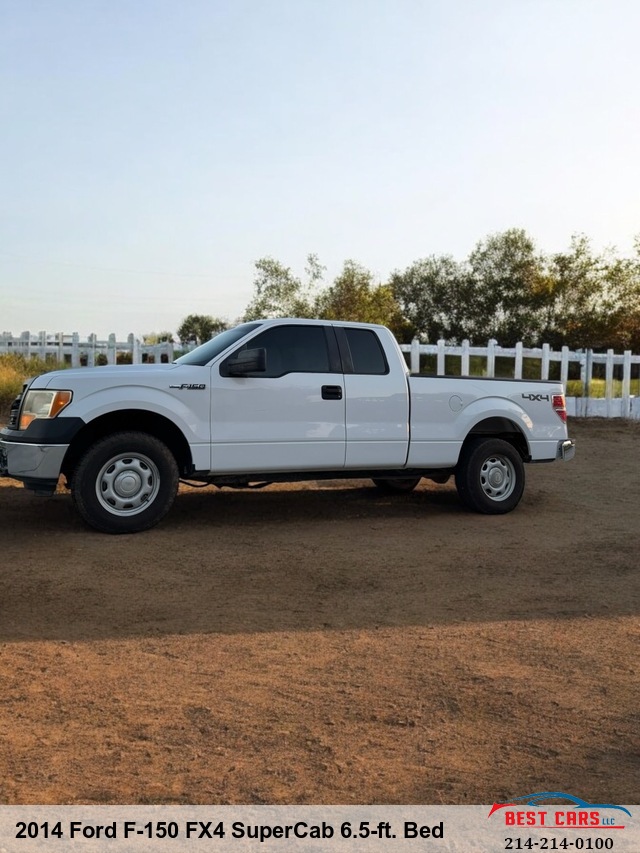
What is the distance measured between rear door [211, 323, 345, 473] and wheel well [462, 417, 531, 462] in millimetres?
1707

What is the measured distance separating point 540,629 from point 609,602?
3.36ft

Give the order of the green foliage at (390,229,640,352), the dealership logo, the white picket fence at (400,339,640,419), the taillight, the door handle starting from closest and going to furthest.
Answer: the dealership logo → the door handle → the taillight → the white picket fence at (400,339,640,419) → the green foliage at (390,229,640,352)

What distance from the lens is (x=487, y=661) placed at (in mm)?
5242

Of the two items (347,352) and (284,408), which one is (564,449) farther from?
(284,408)

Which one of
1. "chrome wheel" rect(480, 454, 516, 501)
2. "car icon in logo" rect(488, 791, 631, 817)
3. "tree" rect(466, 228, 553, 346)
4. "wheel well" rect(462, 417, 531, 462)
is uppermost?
"tree" rect(466, 228, 553, 346)

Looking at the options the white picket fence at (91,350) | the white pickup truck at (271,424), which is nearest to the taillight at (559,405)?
the white pickup truck at (271,424)

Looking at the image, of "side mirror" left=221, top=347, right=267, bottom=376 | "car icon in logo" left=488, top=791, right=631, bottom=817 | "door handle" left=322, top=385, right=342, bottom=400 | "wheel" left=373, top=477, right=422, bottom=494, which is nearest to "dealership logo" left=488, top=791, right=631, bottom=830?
"car icon in logo" left=488, top=791, right=631, bottom=817

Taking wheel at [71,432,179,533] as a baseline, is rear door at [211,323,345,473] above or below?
above

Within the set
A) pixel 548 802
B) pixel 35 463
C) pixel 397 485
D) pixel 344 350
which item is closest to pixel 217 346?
pixel 344 350

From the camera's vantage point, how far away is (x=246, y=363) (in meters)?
8.88

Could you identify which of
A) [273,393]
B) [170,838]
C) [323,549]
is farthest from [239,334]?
[170,838]

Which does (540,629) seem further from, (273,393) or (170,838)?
(273,393)

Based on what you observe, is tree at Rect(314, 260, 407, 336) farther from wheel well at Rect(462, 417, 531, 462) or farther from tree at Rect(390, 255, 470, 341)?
wheel well at Rect(462, 417, 531, 462)

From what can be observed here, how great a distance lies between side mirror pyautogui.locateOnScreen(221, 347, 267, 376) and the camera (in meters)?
8.81
